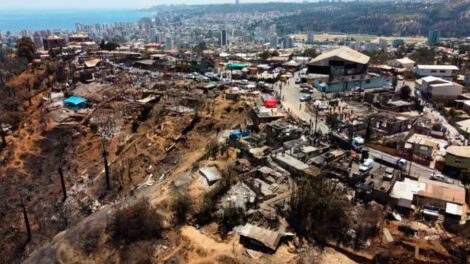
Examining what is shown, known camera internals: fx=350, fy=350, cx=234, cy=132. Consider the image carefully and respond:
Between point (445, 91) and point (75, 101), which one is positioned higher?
point (445, 91)

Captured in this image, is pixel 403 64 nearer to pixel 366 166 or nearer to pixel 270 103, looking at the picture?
pixel 270 103

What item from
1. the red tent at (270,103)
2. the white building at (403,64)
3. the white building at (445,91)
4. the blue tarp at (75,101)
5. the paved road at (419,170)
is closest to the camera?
the paved road at (419,170)

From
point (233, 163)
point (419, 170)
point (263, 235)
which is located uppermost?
point (233, 163)

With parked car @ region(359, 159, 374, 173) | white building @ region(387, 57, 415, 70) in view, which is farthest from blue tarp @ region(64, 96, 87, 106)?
white building @ region(387, 57, 415, 70)

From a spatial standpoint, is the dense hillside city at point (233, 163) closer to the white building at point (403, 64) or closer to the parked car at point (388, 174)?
the parked car at point (388, 174)

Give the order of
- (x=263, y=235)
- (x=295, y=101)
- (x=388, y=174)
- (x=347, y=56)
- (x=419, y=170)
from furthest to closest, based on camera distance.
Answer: (x=347, y=56), (x=295, y=101), (x=419, y=170), (x=388, y=174), (x=263, y=235)

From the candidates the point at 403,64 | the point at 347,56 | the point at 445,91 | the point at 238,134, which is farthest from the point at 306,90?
the point at 403,64

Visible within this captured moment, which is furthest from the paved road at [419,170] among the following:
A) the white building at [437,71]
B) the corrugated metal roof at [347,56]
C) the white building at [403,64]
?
the white building at [403,64]
